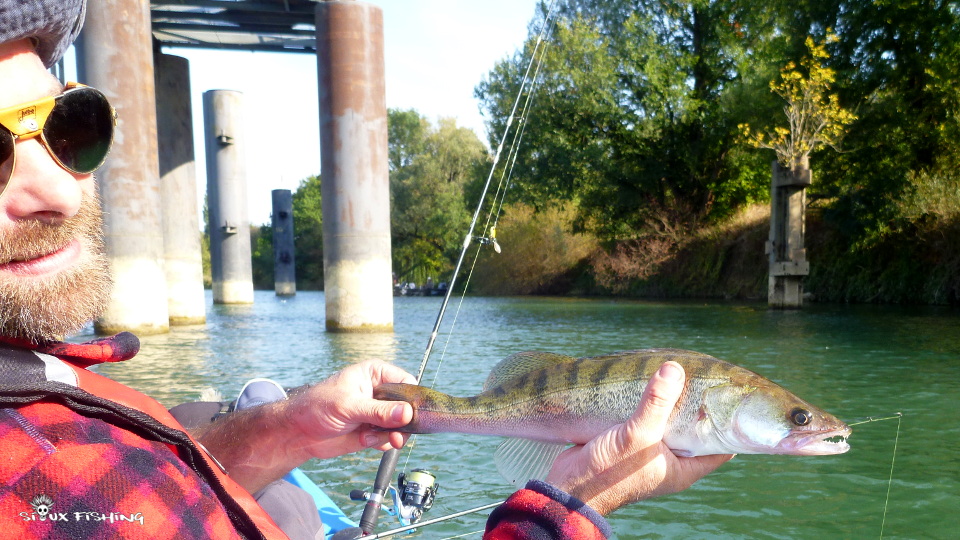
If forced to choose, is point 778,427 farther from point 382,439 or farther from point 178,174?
point 178,174

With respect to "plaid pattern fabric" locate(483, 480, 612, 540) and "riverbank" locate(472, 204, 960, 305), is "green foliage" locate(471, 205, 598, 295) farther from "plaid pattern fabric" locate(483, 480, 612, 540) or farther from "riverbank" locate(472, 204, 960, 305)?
"plaid pattern fabric" locate(483, 480, 612, 540)

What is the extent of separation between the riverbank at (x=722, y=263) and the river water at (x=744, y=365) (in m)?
2.72

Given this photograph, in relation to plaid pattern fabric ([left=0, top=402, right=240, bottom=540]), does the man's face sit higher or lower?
higher

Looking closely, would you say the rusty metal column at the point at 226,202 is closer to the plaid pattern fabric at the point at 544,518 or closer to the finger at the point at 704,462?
the finger at the point at 704,462

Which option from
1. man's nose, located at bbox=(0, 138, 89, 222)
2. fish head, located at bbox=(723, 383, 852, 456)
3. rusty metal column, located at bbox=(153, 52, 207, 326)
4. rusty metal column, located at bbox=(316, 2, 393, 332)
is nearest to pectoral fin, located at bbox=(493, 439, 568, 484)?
fish head, located at bbox=(723, 383, 852, 456)

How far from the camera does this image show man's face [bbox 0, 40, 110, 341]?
4.29 feet

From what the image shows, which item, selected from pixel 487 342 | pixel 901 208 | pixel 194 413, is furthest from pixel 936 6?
pixel 194 413

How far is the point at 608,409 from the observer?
6.55 ft

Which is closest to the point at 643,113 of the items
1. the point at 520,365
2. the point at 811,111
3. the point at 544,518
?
the point at 811,111

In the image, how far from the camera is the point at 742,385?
1.95 m

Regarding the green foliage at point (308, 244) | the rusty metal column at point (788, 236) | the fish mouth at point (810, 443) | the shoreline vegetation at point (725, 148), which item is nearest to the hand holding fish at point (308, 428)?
the fish mouth at point (810, 443)

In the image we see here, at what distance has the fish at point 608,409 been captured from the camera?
1.90 meters

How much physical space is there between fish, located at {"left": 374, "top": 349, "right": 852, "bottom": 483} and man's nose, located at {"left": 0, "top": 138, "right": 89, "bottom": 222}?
41.6 inches

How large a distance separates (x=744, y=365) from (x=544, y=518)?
10.1 metres
